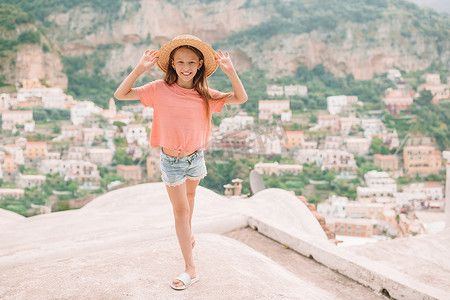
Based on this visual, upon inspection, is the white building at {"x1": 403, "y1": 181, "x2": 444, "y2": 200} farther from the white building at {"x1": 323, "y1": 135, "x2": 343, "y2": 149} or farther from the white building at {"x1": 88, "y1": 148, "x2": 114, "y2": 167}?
the white building at {"x1": 88, "y1": 148, "x2": 114, "y2": 167}

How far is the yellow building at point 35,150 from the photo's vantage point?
100.0 ft

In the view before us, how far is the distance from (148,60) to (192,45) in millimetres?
197

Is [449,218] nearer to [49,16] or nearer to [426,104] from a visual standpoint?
[426,104]

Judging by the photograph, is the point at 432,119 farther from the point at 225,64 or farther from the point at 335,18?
the point at 225,64

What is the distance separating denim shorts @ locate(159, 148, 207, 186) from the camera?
5.73 feet

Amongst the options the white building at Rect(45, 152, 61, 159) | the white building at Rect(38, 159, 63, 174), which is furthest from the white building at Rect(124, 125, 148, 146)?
the white building at Rect(38, 159, 63, 174)

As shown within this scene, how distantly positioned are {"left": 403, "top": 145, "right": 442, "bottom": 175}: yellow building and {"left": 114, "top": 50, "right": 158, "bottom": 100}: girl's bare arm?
112ft

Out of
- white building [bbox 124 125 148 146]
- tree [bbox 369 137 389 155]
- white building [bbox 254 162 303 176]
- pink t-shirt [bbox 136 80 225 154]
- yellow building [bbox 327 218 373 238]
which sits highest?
pink t-shirt [bbox 136 80 225 154]

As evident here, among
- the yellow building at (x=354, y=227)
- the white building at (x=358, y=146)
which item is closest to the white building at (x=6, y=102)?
the yellow building at (x=354, y=227)

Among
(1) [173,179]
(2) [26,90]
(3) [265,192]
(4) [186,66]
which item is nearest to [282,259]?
(1) [173,179]

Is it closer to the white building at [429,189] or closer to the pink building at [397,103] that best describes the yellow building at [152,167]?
the white building at [429,189]

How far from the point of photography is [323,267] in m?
2.34

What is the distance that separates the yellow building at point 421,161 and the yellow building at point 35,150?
93.2 feet

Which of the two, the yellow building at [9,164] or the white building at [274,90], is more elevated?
Result: the white building at [274,90]
